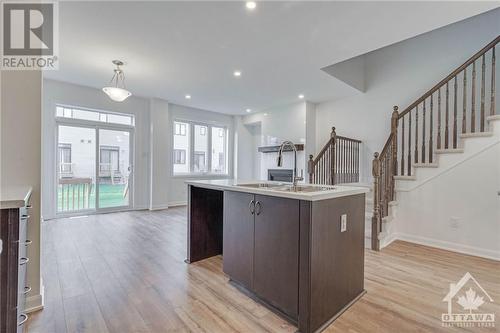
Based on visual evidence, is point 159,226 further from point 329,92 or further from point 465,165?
point 465,165

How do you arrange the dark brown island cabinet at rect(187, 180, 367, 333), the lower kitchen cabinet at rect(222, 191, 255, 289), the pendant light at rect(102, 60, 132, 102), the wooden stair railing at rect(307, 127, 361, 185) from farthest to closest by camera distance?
the wooden stair railing at rect(307, 127, 361, 185), the pendant light at rect(102, 60, 132, 102), the lower kitchen cabinet at rect(222, 191, 255, 289), the dark brown island cabinet at rect(187, 180, 367, 333)

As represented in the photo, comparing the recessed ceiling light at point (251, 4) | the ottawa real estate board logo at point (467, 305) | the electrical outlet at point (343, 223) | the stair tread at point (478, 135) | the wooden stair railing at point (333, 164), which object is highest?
the recessed ceiling light at point (251, 4)

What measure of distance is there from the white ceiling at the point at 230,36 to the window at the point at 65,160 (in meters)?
1.38

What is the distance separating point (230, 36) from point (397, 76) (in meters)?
3.81

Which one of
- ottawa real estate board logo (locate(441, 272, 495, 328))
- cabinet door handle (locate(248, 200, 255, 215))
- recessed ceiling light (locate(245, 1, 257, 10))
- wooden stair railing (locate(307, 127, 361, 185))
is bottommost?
ottawa real estate board logo (locate(441, 272, 495, 328))

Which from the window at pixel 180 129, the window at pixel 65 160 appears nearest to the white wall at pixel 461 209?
the window at pixel 180 129

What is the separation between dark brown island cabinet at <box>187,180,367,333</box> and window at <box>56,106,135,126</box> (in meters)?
4.64

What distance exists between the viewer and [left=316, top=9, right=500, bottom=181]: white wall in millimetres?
4109

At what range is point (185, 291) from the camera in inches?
85.4

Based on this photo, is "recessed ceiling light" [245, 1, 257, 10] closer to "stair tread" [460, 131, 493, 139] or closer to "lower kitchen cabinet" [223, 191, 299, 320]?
"lower kitchen cabinet" [223, 191, 299, 320]

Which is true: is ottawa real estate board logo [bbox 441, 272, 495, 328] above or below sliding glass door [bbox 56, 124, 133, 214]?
below

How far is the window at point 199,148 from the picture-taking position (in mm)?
6930

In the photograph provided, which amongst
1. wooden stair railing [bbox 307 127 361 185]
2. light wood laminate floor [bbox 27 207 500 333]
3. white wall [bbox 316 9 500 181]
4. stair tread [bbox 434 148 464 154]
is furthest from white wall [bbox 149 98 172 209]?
stair tread [bbox 434 148 464 154]

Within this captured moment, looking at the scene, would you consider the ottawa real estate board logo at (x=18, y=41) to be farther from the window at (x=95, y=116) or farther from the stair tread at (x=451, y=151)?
the stair tread at (x=451, y=151)
